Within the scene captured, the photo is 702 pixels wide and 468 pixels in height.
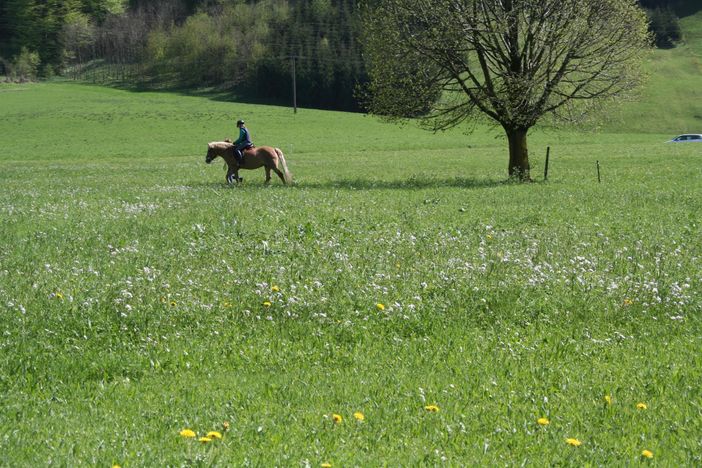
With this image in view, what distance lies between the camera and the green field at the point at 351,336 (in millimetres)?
5980

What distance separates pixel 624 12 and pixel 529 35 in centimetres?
411

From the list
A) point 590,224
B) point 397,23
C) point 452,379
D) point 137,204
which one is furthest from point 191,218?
point 397,23

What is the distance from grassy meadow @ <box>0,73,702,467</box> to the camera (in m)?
5.98

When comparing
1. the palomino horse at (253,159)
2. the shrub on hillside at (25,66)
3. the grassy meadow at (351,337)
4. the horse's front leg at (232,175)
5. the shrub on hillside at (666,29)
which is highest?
the shrub on hillside at (666,29)

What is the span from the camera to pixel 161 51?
164 meters

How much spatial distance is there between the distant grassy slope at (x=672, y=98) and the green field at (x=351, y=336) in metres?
77.6

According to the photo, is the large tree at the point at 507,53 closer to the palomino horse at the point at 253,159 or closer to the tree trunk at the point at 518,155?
the tree trunk at the point at 518,155

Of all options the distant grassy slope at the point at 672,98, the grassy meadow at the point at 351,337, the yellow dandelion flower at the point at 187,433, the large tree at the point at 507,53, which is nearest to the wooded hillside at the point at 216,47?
the distant grassy slope at the point at 672,98

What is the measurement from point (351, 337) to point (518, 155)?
26.7m

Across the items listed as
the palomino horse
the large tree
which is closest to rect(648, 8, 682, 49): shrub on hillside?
the large tree

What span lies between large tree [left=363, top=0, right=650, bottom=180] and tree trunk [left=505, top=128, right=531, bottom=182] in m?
0.05

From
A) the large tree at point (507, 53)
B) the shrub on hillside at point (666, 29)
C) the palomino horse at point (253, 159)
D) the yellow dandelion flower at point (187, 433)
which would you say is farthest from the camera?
the shrub on hillside at point (666, 29)

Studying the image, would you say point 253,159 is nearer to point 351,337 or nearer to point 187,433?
point 351,337

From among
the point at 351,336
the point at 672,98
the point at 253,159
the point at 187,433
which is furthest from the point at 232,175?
the point at 672,98
